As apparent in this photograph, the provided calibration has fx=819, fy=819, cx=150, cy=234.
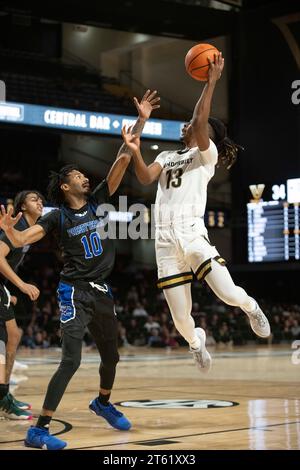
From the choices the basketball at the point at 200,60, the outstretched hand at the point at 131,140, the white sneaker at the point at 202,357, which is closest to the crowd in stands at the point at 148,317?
the white sneaker at the point at 202,357

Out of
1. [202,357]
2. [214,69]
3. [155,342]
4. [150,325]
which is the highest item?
[214,69]

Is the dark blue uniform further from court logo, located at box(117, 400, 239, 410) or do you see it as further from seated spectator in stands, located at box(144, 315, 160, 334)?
seated spectator in stands, located at box(144, 315, 160, 334)

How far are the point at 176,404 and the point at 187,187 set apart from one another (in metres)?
2.37

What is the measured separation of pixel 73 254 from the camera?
19.1 feet

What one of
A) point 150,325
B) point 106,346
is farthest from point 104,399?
point 150,325

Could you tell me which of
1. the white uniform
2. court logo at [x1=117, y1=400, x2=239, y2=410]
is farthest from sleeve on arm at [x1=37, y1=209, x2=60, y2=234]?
court logo at [x1=117, y1=400, x2=239, y2=410]

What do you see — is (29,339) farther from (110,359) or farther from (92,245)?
(92,245)

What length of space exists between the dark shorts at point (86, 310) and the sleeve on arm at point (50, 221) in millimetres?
402

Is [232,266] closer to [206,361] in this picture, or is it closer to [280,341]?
[280,341]

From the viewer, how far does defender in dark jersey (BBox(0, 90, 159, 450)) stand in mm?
5613

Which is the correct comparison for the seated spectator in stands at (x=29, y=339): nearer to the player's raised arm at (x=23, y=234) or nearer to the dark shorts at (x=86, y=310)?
the dark shorts at (x=86, y=310)

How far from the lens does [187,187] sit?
20.6ft

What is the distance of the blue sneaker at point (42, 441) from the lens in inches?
200

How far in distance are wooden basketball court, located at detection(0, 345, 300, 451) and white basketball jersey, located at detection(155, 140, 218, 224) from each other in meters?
1.61
